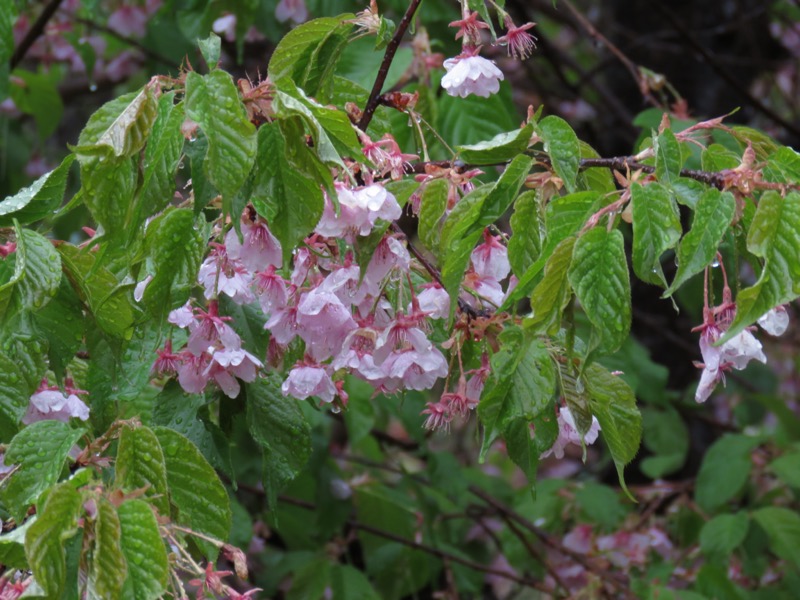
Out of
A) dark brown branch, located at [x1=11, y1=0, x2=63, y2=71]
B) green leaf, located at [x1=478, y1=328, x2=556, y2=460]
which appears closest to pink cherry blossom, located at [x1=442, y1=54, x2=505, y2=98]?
green leaf, located at [x1=478, y1=328, x2=556, y2=460]

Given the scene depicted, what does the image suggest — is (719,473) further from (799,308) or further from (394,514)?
(799,308)

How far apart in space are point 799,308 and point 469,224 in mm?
3065

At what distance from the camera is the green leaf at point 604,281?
90cm

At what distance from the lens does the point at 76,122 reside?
397cm

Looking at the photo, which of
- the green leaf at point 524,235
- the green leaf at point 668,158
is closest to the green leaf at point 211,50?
the green leaf at point 524,235

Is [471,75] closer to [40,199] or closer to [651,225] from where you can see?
[651,225]

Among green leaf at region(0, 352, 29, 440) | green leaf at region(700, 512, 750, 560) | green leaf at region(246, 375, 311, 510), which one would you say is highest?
green leaf at region(0, 352, 29, 440)

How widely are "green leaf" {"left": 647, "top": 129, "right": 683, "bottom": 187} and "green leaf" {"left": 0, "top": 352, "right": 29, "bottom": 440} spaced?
65 centimetres

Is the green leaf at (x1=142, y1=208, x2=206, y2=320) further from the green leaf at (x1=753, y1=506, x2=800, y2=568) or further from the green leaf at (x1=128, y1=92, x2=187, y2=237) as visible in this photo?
the green leaf at (x1=753, y1=506, x2=800, y2=568)

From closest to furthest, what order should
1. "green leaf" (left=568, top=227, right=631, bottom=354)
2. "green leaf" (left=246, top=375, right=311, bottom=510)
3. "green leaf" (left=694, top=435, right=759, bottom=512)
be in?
"green leaf" (left=568, top=227, right=631, bottom=354) → "green leaf" (left=246, top=375, right=311, bottom=510) → "green leaf" (left=694, top=435, right=759, bottom=512)

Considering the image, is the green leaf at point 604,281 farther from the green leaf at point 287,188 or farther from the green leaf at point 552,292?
the green leaf at point 287,188

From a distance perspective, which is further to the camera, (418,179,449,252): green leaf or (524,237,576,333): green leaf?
(418,179,449,252): green leaf

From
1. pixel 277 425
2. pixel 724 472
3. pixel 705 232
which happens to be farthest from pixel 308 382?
pixel 724 472

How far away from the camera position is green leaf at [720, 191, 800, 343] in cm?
86
